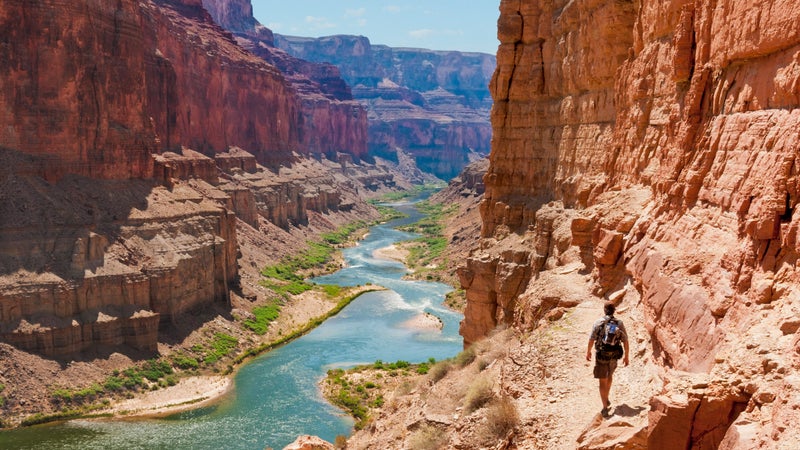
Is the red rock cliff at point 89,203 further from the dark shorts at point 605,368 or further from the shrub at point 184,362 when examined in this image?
the dark shorts at point 605,368

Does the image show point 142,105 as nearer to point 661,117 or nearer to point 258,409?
point 258,409

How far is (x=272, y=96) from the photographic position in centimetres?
14062

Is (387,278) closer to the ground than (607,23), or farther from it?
closer to the ground

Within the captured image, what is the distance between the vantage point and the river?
1597 inches

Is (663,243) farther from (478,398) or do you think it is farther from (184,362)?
(184,362)

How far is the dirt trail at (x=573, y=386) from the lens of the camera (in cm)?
1236

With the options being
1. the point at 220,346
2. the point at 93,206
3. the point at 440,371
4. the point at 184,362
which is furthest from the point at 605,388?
the point at 93,206

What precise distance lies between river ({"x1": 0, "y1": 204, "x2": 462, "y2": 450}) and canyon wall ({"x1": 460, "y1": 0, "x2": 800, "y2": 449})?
1727 centimetres

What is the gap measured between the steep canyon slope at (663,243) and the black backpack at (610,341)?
973 mm

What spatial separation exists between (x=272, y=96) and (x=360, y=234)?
35641mm

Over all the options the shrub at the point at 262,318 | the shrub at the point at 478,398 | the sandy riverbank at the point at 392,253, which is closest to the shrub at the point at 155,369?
the shrub at the point at 262,318

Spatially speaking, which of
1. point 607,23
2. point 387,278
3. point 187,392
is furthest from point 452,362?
point 387,278

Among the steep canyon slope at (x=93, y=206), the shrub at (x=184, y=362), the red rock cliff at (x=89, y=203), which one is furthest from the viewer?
the shrub at (x=184, y=362)

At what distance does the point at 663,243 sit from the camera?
16.2 metres
